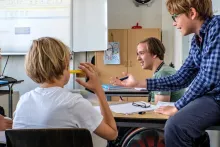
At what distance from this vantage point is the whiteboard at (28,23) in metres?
4.29

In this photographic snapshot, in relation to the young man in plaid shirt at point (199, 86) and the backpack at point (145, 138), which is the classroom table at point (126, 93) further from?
the young man in plaid shirt at point (199, 86)

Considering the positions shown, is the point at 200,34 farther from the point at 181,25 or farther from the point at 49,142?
the point at 49,142

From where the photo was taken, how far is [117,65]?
15.1ft

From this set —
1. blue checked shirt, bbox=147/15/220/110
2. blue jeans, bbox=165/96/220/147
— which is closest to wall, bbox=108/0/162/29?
blue checked shirt, bbox=147/15/220/110

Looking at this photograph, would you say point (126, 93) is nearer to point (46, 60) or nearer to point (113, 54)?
point (46, 60)

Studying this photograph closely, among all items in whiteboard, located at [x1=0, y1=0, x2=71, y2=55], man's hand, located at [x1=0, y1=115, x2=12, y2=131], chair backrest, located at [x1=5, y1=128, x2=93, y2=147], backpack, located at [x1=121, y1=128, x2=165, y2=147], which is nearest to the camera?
chair backrest, located at [x1=5, y1=128, x2=93, y2=147]

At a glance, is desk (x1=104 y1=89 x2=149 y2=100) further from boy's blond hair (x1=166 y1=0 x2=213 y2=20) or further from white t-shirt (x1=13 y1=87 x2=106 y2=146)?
white t-shirt (x1=13 y1=87 x2=106 y2=146)

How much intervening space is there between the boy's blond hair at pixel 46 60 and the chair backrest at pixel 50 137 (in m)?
0.26

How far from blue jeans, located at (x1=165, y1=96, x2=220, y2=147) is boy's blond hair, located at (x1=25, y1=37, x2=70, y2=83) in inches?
21.5

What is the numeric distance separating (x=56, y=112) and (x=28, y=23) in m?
3.74

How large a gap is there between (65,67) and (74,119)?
22 cm

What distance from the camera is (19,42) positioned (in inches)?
174

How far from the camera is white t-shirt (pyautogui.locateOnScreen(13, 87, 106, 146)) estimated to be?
0.97m

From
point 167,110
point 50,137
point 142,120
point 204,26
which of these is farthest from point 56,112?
point 204,26
